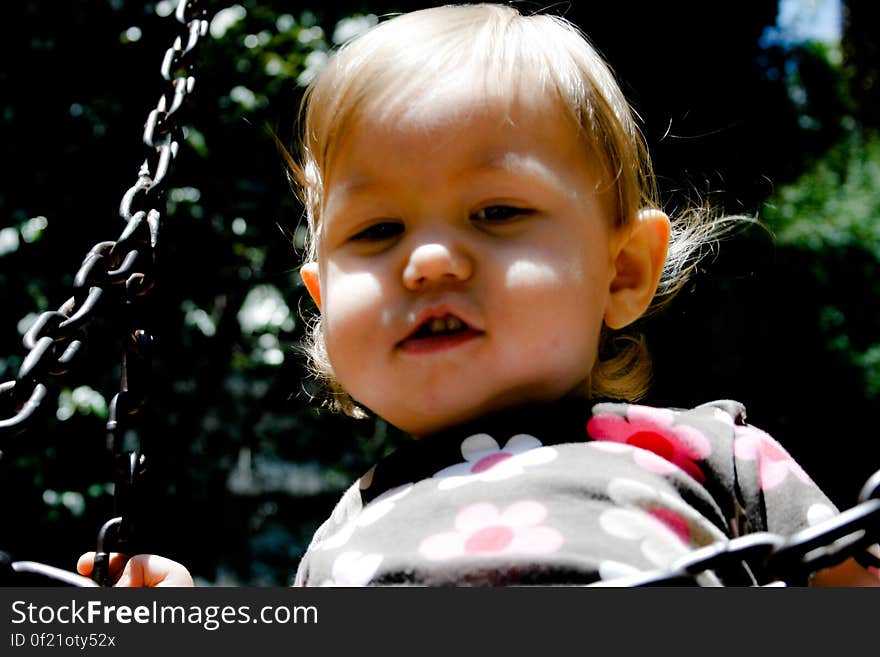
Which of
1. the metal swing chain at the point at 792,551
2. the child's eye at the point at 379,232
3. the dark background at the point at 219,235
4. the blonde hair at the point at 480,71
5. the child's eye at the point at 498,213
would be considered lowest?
the dark background at the point at 219,235

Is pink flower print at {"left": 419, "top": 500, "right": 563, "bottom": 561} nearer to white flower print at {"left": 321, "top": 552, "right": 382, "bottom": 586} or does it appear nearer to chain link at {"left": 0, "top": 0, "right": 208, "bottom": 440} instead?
white flower print at {"left": 321, "top": 552, "right": 382, "bottom": 586}

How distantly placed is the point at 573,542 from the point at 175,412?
5.19 feet

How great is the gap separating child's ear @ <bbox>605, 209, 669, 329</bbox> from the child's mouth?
0.22m

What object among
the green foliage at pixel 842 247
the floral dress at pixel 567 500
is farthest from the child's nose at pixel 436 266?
the green foliage at pixel 842 247

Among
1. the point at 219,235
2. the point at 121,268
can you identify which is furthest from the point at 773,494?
the point at 219,235

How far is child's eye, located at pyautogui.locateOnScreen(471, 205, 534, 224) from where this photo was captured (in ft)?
2.79

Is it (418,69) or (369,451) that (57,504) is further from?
(418,69)

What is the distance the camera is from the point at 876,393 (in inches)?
263

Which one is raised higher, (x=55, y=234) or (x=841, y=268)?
(x=55, y=234)

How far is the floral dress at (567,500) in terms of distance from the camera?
2.19ft

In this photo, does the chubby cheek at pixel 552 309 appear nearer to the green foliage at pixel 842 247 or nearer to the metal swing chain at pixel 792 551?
the metal swing chain at pixel 792 551

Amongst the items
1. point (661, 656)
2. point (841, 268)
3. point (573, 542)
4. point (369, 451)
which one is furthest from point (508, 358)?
point (841, 268)

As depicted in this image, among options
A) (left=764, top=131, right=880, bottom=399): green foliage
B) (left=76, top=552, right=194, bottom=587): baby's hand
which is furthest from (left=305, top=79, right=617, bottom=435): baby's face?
(left=764, top=131, right=880, bottom=399): green foliage

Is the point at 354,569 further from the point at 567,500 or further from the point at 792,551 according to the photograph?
the point at 792,551
